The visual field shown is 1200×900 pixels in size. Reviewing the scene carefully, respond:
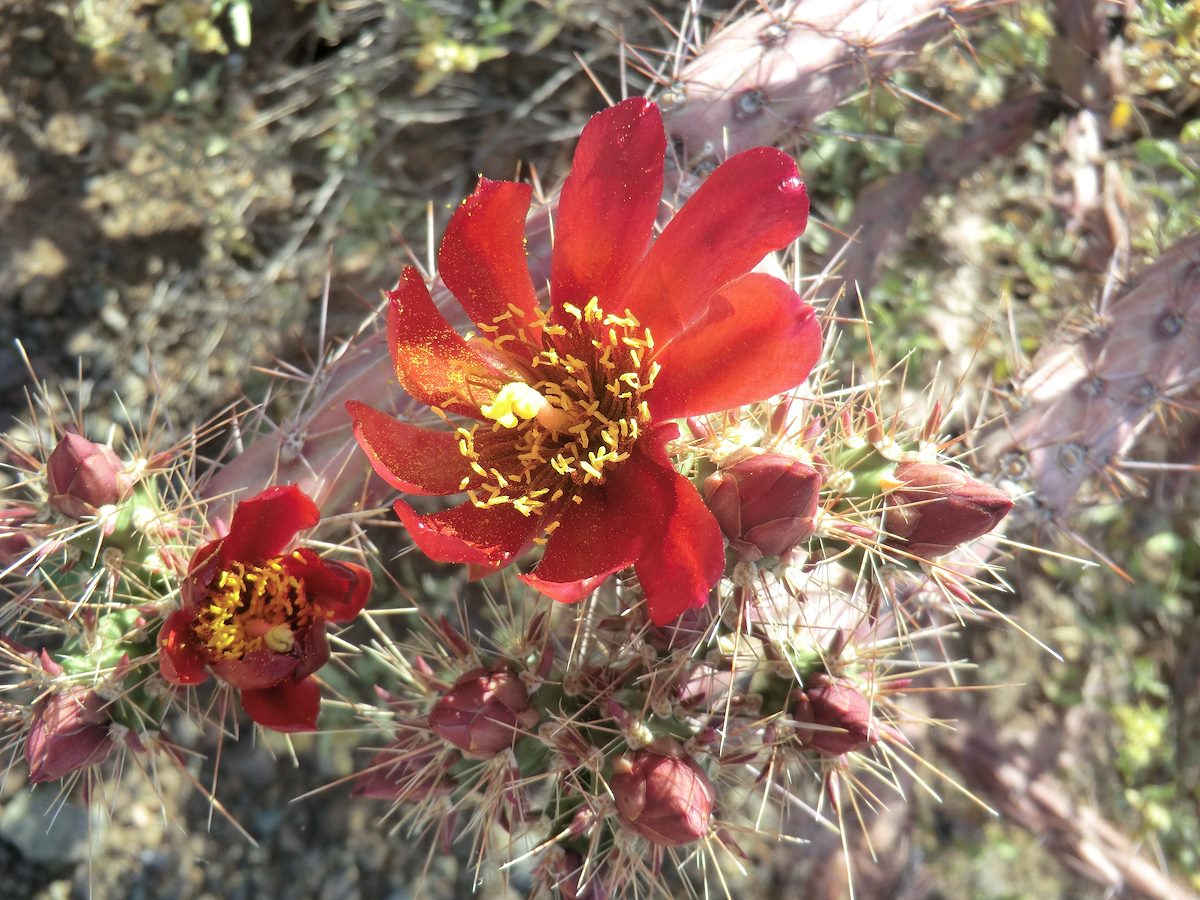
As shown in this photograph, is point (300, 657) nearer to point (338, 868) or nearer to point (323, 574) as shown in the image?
point (323, 574)

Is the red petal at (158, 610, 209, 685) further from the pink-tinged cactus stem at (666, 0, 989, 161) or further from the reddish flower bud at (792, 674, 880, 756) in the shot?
the pink-tinged cactus stem at (666, 0, 989, 161)

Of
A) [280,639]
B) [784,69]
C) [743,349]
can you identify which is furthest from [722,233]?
[280,639]

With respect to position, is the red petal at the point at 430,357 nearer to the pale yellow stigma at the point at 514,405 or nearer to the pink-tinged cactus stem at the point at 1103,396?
the pale yellow stigma at the point at 514,405

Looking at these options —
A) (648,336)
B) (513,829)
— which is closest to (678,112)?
(648,336)

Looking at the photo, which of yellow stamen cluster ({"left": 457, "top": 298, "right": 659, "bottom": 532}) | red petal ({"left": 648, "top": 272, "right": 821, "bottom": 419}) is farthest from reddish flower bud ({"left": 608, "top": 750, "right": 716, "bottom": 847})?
red petal ({"left": 648, "top": 272, "right": 821, "bottom": 419})

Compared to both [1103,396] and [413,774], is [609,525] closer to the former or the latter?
[413,774]

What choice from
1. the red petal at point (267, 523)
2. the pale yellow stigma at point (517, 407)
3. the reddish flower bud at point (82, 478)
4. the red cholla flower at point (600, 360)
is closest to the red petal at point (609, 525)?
the red cholla flower at point (600, 360)
